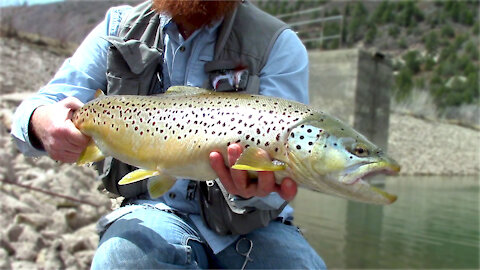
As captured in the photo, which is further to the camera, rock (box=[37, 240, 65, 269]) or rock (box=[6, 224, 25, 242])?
rock (box=[6, 224, 25, 242])

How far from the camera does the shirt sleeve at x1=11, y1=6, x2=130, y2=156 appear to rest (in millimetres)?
1968

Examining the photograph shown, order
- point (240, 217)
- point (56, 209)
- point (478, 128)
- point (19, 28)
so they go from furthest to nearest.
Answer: point (478, 128)
point (19, 28)
point (56, 209)
point (240, 217)

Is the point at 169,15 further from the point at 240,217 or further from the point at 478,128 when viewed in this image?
the point at 478,128

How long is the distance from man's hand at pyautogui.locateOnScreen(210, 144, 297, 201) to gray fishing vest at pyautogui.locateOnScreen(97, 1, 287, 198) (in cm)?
48

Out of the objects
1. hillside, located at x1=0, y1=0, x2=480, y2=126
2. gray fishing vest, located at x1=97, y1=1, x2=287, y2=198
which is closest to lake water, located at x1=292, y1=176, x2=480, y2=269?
gray fishing vest, located at x1=97, y1=1, x2=287, y2=198

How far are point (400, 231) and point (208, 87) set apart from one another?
21.6 feet

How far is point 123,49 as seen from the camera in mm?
1929

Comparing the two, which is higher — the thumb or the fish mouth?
the thumb

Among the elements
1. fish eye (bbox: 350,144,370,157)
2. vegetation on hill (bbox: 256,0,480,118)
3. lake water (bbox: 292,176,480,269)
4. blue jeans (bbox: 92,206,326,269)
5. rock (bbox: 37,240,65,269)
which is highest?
vegetation on hill (bbox: 256,0,480,118)

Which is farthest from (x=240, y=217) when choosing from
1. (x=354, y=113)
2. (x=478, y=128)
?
(x=478, y=128)

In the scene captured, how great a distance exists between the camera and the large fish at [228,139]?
1405mm

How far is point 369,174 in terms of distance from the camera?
1398 millimetres

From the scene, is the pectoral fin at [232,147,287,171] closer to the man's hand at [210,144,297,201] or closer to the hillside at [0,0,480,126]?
the man's hand at [210,144,297,201]

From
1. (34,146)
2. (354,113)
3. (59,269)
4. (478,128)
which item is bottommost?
(478,128)
